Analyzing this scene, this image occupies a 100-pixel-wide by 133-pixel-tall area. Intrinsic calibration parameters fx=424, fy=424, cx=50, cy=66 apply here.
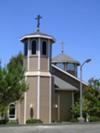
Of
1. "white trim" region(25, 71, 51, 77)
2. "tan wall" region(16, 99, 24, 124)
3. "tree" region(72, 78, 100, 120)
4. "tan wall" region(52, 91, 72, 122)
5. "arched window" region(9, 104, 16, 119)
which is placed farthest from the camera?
"tan wall" region(52, 91, 72, 122)

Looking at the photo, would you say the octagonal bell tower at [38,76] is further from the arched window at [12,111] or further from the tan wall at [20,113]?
the arched window at [12,111]

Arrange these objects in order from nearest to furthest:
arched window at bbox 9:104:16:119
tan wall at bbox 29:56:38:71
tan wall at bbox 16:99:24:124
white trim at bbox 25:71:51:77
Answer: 1. white trim at bbox 25:71:51:77
2. tan wall at bbox 16:99:24:124
3. tan wall at bbox 29:56:38:71
4. arched window at bbox 9:104:16:119

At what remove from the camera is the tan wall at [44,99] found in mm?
43844

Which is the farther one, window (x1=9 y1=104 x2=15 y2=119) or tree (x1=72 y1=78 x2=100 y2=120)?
tree (x1=72 y1=78 x2=100 y2=120)

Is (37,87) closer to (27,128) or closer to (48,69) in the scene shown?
Result: (48,69)

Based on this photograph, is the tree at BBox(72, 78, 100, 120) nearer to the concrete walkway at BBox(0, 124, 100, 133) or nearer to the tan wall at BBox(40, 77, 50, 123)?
the tan wall at BBox(40, 77, 50, 123)

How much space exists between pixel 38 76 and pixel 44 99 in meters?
A: 2.47

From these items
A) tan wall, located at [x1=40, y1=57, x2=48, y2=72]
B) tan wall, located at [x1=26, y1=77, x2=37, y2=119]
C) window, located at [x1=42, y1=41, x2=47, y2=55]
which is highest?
window, located at [x1=42, y1=41, x2=47, y2=55]

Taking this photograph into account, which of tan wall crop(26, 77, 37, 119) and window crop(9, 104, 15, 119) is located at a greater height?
tan wall crop(26, 77, 37, 119)

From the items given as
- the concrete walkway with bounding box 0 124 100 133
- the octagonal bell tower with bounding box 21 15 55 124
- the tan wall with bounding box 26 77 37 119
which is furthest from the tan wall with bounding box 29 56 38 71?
the concrete walkway with bounding box 0 124 100 133

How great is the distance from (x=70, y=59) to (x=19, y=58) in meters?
11.4

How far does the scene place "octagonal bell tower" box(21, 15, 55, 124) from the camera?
43.8 metres

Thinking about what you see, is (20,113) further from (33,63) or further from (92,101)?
(92,101)

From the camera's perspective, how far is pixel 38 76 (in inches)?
1727
